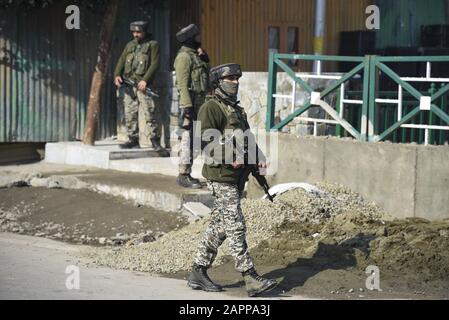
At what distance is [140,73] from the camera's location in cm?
1343

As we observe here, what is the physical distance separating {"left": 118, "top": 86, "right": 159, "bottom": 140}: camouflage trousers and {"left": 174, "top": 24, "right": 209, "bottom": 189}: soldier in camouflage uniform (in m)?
1.82

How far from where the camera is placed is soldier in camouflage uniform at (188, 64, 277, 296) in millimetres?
7660

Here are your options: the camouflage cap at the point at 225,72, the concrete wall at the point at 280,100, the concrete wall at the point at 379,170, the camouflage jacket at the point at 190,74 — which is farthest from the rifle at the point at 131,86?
the camouflage cap at the point at 225,72

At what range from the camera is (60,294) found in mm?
7578

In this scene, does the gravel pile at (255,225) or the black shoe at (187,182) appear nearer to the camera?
the gravel pile at (255,225)

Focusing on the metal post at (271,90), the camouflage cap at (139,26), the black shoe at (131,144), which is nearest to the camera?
the metal post at (271,90)

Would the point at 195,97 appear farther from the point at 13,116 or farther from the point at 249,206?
the point at 13,116

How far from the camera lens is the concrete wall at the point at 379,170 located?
964cm

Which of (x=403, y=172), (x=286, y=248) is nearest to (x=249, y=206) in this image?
(x=286, y=248)

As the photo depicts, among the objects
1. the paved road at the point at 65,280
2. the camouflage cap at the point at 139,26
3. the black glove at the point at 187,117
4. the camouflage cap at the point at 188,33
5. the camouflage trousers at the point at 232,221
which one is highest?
the camouflage cap at the point at 139,26

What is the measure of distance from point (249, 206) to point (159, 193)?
1.83m

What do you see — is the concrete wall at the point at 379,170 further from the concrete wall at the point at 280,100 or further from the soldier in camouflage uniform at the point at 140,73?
the soldier in camouflage uniform at the point at 140,73

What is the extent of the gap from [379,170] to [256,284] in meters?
2.95

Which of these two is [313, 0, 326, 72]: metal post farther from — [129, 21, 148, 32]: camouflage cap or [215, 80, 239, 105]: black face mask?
[215, 80, 239, 105]: black face mask
